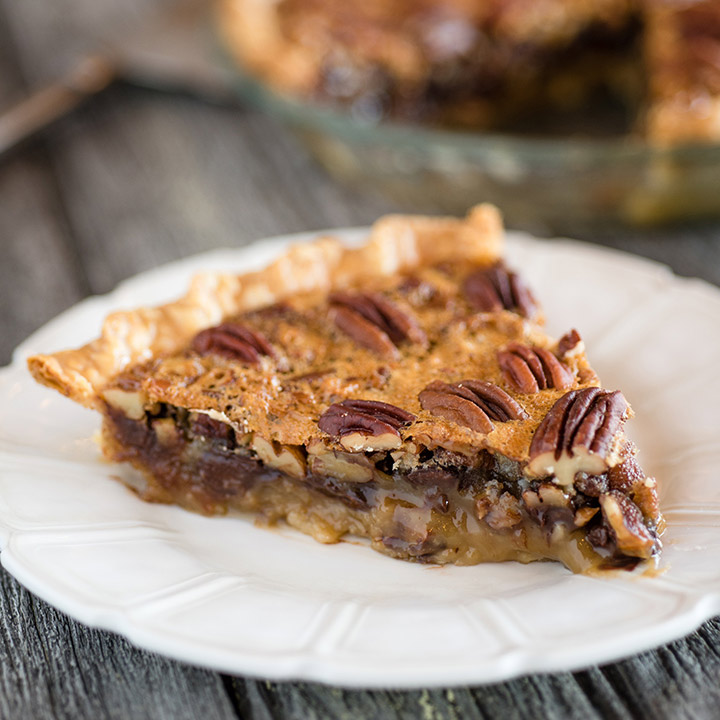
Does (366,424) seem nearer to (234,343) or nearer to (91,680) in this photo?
Result: (234,343)

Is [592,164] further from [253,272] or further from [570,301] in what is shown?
[253,272]

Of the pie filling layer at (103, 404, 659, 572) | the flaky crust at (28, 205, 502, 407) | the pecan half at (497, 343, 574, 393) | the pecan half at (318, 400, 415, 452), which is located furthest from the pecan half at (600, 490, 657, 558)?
the flaky crust at (28, 205, 502, 407)

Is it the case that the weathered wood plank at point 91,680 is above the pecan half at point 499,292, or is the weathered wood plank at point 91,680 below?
below

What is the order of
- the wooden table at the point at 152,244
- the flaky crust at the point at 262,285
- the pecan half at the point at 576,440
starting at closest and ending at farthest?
the wooden table at the point at 152,244 < the pecan half at the point at 576,440 < the flaky crust at the point at 262,285

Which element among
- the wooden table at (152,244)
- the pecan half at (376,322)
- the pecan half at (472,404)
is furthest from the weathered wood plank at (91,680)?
the pecan half at (376,322)

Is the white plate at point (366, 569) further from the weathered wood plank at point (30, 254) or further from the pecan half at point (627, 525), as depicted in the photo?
the weathered wood plank at point (30, 254)

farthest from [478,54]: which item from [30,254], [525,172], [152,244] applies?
[30,254]

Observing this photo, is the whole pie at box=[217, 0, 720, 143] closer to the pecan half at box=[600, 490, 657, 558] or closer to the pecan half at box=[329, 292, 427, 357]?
the pecan half at box=[329, 292, 427, 357]
